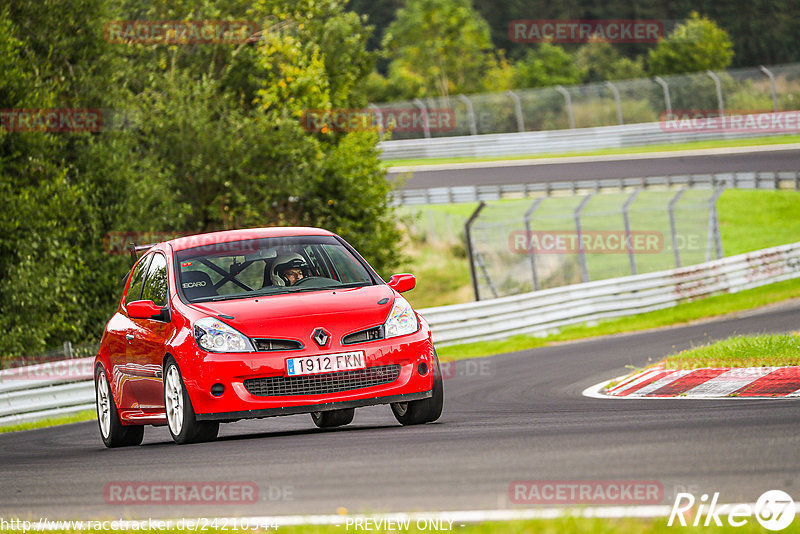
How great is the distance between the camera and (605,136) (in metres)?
46.7

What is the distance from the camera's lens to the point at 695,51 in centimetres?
6738

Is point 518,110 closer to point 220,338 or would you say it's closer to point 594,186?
point 594,186

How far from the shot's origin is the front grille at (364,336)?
Answer: 8055mm

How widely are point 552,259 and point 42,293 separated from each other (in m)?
13.2

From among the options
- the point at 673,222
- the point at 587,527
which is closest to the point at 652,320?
the point at 673,222

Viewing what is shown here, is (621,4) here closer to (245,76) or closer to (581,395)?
(245,76)

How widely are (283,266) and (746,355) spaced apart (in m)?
4.66

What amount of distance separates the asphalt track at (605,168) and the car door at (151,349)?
96.7ft

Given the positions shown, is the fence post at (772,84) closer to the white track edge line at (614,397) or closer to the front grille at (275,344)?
the white track edge line at (614,397)

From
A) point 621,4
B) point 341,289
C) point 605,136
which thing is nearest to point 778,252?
point 341,289

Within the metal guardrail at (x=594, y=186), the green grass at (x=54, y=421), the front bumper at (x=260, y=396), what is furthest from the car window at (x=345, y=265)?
the metal guardrail at (x=594, y=186)

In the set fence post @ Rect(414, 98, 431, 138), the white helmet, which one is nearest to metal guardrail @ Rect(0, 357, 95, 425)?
the white helmet

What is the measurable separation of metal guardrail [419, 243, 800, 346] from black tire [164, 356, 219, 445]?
35.7 feet

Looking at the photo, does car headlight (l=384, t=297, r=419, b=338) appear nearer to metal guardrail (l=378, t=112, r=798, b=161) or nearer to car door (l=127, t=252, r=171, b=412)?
car door (l=127, t=252, r=171, b=412)
